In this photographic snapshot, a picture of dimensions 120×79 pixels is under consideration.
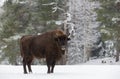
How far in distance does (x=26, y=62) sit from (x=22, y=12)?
22.6m

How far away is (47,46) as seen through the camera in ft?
49.9

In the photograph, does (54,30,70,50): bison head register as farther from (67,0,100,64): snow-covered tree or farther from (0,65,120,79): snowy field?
(67,0,100,64): snow-covered tree

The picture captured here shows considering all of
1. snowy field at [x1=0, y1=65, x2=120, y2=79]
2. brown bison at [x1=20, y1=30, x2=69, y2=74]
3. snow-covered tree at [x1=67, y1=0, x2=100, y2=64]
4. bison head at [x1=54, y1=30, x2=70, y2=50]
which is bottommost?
snow-covered tree at [x1=67, y1=0, x2=100, y2=64]

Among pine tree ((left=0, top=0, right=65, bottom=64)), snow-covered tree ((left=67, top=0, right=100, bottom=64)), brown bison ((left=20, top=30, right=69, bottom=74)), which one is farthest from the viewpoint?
snow-covered tree ((left=67, top=0, right=100, bottom=64))

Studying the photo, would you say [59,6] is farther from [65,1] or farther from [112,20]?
[112,20]

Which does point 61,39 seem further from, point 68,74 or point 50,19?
point 50,19

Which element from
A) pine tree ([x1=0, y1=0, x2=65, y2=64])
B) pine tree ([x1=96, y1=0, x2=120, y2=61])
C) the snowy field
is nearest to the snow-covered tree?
pine tree ([x1=0, y1=0, x2=65, y2=64])

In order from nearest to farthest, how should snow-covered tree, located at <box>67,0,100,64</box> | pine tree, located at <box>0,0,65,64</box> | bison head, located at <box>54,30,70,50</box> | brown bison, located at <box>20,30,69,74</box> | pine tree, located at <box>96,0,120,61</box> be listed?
1. bison head, located at <box>54,30,70,50</box>
2. brown bison, located at <box>20,30,69,74</box>
3. pine tree, located at <box>96,0,120,61</box>
4. pine tree, located at <box>0,0,65,64</box>
5. snow-covered tree, located at <box>67,0,100,64</box>

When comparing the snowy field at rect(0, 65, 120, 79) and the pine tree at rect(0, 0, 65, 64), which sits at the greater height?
the snowy field at rect(0, 65, 120, 79)

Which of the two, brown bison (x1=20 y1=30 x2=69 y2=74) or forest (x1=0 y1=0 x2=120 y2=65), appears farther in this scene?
forest (x1=0 y1=0 x2=120 y2=65)

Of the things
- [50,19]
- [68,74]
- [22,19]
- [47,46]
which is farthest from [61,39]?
[22,19]

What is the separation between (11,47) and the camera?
38.4 m

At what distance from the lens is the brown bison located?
14.6m

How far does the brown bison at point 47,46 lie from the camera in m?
14.6
